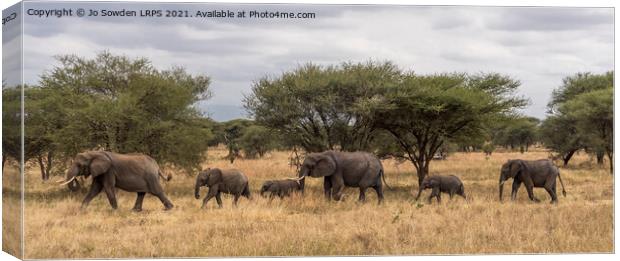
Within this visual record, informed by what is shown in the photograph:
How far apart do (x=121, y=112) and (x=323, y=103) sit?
627 centimetres

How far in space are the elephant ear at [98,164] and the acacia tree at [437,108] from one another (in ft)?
29.8

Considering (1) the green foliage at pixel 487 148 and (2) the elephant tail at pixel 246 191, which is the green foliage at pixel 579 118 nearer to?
(1) the green foliage at pixel 487 148

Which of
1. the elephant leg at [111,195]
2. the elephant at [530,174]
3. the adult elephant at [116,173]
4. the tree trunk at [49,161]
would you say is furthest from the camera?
the tree trunk at [49,161]

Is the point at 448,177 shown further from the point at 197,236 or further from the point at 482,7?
the point at 197,236

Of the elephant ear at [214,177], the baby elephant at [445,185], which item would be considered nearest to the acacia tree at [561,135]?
the baby elephant at [445,185]

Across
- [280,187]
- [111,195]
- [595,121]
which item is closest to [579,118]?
[595,121]

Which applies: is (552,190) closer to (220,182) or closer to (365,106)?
(365,106)

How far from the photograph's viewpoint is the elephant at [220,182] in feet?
65.8

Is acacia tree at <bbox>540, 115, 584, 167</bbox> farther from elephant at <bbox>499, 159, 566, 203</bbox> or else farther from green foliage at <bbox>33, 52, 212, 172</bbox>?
green foliage at <bbox>33, 52, 212, 172</bbox>

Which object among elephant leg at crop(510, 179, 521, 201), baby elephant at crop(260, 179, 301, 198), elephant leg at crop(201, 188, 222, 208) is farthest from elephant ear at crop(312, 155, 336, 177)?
elephant leg at crop(510, 179, 521, 201)

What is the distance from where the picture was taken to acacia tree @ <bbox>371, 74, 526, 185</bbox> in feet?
83.6

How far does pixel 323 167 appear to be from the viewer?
2162cm

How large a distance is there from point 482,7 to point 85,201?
31.8 feet

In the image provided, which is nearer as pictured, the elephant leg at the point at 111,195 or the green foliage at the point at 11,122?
the green foliage at the point at 11,122
